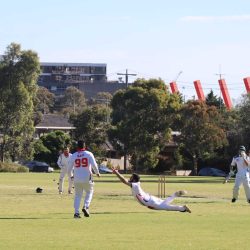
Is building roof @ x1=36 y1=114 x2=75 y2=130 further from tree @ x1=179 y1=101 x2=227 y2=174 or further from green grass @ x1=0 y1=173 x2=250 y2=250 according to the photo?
green grass @ x1=0 y1=173 x2=250 y2=250

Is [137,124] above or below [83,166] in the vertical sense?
above

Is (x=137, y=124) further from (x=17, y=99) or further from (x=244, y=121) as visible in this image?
(x=17, y=99)

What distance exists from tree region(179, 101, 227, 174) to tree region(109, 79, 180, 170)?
1932 mm

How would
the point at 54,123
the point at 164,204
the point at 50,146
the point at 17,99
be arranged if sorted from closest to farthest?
the point at 164,204, the point at 17,99, the point at 50,146, the point at 54,123

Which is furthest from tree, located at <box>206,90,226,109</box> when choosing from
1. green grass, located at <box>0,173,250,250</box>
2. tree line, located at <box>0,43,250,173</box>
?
green grass, located at <box>0,173,250,250</box>

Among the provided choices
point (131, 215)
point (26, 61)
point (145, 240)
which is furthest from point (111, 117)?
point (145, 240)

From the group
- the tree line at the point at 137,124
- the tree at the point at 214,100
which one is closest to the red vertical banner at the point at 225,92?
the tree at the point at 214,100

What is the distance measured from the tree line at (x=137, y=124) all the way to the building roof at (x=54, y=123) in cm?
2928

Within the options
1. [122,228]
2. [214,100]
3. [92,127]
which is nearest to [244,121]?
[92,127]

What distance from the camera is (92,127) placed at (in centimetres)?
9806

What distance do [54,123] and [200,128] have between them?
44343 millimetres

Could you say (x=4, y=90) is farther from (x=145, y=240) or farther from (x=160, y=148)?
(x=145, y=240)

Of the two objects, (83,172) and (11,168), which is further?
(11,168)

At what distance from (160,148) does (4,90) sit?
18.5m
